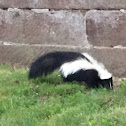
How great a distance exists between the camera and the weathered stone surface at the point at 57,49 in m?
6.84

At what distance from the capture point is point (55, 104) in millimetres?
5078

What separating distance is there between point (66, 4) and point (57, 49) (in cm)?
83

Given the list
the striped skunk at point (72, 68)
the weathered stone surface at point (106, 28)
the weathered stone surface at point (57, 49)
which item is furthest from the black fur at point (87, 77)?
the weathered stone surface at point (106, 28)

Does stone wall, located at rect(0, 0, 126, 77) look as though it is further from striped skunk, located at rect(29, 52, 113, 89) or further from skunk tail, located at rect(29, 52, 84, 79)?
skunk tail, located at rect(29, 52, 84, 79)

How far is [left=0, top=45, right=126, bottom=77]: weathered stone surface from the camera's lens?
22.4 feet

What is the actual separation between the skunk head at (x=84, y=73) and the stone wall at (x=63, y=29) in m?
0.45

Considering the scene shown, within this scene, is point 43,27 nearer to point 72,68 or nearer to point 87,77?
point 72,68

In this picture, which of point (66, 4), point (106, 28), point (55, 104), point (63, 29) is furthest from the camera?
point (63, 29)

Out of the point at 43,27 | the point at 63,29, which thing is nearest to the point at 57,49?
the point at 63,29

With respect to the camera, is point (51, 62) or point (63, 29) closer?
point (51, 62)

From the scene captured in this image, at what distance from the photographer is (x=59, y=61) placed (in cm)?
657

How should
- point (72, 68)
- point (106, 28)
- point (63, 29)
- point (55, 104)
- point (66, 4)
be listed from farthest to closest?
point (63, 29)
point (66, 4)
point (106, 28)
point (72, 68)
point (55, 104)

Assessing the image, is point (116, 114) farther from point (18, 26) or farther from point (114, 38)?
point (18, 26)

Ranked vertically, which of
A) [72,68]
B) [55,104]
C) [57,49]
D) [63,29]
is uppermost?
[63,29]
